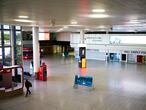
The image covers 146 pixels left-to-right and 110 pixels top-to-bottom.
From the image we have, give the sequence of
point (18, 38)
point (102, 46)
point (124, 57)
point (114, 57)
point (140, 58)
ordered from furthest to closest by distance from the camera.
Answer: point (114, 57) < point (102, 46) < point (124, 57) < point (140, 58) < point (18, 38)

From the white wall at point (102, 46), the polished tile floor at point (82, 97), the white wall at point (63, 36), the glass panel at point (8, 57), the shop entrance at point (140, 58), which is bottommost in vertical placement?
the polished tile floor at point (82, 97)

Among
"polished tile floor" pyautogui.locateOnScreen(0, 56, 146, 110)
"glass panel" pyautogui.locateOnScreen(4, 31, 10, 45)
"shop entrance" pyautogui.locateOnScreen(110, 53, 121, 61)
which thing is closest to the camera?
"polished tile floor" pyautogui.locateOnScreen(0, 56, 146, 110)

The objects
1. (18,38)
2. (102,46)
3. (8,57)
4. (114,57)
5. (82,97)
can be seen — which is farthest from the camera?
(114,57)

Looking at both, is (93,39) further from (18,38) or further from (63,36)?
(18,38)

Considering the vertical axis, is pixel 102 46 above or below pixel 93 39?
below

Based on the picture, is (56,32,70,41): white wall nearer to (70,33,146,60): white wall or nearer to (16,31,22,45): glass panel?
(70,33,146,60): white wall

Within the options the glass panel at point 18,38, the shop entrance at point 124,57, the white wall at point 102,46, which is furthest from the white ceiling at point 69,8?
the shop entrance at point 124,57

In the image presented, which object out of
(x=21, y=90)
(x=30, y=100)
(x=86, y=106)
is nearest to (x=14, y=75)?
(x=21, y=90)

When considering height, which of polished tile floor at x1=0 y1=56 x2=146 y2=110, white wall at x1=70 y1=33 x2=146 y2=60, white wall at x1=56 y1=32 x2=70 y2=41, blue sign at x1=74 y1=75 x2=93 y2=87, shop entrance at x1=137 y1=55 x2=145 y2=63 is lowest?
polished tile floor at x1=0 y1=56 x2=146 y2=110

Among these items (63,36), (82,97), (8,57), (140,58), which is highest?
(63,36)

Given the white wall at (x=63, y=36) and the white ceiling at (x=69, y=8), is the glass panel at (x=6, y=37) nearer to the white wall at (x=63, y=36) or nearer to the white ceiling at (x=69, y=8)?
the white ceiling at (x=69, y=8)

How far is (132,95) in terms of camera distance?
1283 centimetres

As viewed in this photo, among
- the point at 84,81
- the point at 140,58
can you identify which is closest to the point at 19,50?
the point at 84,81

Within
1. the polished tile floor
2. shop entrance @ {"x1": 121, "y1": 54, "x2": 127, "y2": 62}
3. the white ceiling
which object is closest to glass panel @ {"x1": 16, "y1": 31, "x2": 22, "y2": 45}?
the polished tile floor
